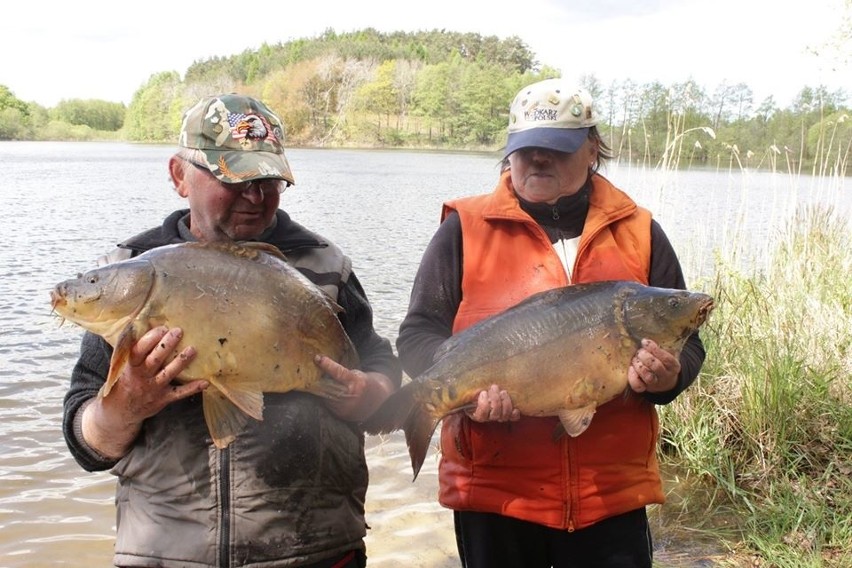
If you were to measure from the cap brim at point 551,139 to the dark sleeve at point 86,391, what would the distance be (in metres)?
1.43

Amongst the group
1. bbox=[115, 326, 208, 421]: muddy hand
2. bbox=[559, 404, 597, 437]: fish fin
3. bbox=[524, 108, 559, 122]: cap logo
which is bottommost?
bbox=[559, 404, 597, 437]: fish fin

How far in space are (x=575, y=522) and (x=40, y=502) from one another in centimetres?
455

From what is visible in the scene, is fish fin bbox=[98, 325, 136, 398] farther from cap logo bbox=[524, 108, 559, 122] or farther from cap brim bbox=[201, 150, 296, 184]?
cap logo bbox=[524, 108, 559, 122]

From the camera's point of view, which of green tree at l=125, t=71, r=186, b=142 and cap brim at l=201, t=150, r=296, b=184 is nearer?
cap brim at l=201, t=150, r=296, b=184

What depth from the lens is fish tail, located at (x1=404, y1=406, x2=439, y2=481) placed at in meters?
2.46

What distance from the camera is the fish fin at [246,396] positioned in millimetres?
2008

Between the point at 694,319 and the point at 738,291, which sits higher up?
the point at 694,319

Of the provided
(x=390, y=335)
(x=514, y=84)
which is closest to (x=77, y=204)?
(x=390, y=335)

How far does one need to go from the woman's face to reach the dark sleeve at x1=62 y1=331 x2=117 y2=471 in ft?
4.65

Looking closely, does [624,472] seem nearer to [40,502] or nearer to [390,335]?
[40,502]

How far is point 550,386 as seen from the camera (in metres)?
2.42

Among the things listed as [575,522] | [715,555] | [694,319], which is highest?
[694,319]

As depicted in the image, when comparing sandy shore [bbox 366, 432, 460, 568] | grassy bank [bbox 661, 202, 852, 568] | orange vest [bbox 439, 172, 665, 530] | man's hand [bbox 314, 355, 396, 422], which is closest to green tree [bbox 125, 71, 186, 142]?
sandy shore [bbox 366, 432, 460, 568]

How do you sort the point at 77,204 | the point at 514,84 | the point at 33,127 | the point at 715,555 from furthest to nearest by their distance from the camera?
the point at 33,127
the point at 514,84
the point at 77,204
the point at 715,555
